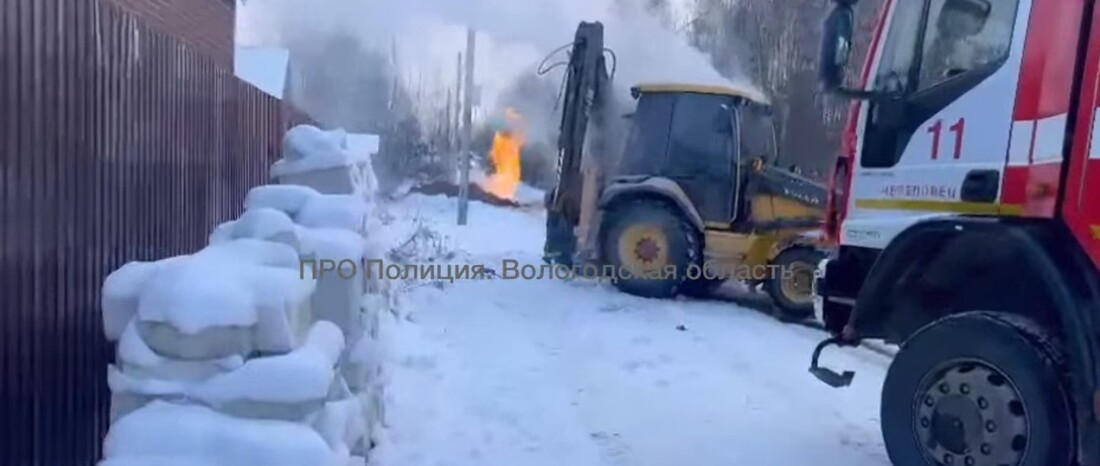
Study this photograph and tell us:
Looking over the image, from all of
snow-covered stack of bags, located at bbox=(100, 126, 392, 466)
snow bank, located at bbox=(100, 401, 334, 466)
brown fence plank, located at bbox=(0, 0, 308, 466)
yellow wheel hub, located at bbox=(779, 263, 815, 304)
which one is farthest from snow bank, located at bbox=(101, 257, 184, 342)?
yellow wheel hub, located at bbox=(779, 263, 815, 304)

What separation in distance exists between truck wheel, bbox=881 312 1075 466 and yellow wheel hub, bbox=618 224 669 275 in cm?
687

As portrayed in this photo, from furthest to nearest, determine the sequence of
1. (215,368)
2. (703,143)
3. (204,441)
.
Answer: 1. (703,143)
2. (215,368)
3. (204,441)

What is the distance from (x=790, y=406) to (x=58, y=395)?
15.0ft

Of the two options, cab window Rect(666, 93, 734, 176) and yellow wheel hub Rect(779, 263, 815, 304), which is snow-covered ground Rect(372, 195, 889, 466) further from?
cab window Rect(666, 93, 734, 176)

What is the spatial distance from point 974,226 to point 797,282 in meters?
6.56

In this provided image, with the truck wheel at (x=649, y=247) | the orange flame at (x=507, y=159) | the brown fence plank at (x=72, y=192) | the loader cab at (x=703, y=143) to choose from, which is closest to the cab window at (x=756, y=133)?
the loader cab at (x=703, y=143)

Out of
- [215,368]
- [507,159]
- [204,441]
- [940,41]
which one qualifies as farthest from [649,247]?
[507,159]

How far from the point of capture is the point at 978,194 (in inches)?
185

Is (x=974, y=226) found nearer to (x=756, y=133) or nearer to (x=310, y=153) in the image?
(x=310, y=153)

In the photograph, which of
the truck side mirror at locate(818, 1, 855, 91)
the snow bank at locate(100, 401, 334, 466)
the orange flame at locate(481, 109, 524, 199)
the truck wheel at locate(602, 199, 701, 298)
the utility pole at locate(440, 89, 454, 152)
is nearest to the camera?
the snow bank at locate(100, 401, 334, 466)

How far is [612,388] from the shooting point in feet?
24.3

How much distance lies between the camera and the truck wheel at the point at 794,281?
436 inches

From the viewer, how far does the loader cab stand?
38.9 feet

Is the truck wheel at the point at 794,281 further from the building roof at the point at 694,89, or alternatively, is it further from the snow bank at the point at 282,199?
the snow bank at the point at 282,199
